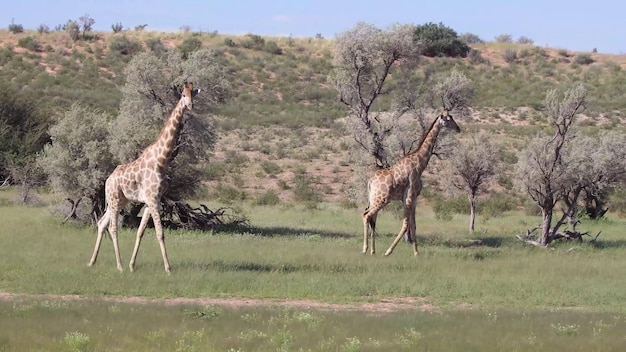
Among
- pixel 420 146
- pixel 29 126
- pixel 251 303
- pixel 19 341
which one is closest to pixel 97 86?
pixel 29 126

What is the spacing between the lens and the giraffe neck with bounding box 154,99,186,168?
1850cm

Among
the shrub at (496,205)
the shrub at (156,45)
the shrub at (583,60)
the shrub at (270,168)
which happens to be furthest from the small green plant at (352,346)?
the shrub at (583,60)

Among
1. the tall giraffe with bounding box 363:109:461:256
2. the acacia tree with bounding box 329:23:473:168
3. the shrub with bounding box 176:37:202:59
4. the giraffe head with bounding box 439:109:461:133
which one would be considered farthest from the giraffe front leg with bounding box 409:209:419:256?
the shrub with bounding box 176:37:202:59

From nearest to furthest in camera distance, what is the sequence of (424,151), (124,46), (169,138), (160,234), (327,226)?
(160,234) < (169,138) < (424,151) < (327,226) < (124,46)

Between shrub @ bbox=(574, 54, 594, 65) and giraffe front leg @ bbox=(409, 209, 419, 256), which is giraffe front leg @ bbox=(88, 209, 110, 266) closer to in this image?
giraffe front leg @ bbox=(409, 209, 419, 256)

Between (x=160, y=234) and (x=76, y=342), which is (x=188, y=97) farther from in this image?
(x=76, y=342)

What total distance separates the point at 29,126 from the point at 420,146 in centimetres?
2362

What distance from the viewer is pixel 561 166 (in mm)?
25906

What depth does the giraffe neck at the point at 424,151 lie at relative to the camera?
76.4 feet

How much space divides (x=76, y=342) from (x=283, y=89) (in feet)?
204

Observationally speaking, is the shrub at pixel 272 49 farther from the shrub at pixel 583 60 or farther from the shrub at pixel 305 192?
the shrub at pixel 305 192

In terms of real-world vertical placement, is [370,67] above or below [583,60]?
below

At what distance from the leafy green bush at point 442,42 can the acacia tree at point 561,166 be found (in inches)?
2133

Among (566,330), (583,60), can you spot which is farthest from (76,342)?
(583,60)
